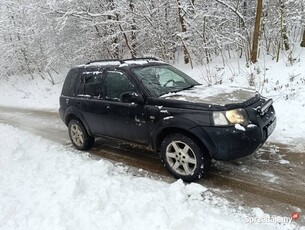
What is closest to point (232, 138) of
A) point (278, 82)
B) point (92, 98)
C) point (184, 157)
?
point (184, 157)

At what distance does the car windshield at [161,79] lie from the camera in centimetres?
485

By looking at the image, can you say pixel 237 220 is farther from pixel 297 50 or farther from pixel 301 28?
pixel 301 28

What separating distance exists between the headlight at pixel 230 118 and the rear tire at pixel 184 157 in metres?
0.51

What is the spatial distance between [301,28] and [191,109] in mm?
10048

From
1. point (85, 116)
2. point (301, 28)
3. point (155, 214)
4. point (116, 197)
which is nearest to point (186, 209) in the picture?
point (155, 214)

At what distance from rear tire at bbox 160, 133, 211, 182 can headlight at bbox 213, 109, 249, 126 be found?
514 millimetres

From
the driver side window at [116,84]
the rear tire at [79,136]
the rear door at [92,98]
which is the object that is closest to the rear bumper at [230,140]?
the driver side window at [116,84]

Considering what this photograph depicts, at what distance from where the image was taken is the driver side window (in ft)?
16.4

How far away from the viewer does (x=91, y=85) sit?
572 centimetres

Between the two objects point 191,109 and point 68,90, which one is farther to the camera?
point 68,90

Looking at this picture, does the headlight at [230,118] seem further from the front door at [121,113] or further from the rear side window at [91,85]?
the rear side window at [91,85]

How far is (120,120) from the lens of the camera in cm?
509

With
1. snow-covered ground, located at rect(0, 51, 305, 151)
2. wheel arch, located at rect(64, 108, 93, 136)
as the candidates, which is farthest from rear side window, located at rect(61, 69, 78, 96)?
snow-covered ground, located at rect(0, 51, 305, 151)

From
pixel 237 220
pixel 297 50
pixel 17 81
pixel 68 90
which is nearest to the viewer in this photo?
pixel 237 220
